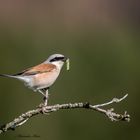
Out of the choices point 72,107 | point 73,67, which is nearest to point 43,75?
point 72,107

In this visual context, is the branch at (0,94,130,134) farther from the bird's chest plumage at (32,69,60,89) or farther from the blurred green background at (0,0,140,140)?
the blurred green background at (0,0,140,140)

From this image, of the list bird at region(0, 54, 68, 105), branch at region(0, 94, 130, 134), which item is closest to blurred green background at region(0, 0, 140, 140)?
bird at region(0, 54, 68, 105)

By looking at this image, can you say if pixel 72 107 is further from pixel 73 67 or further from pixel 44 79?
pixel 73 67

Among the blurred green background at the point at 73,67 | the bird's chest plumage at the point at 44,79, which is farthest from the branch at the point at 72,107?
the blurred green background at the point at 73,67

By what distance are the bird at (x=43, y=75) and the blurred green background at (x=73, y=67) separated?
2.56 m

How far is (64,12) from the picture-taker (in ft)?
59.6

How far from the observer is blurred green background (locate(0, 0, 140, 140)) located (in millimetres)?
9461

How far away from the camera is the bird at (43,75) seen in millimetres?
5383

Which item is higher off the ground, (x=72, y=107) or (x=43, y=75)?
(x=43, y=75)

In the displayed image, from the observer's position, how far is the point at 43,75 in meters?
5.64

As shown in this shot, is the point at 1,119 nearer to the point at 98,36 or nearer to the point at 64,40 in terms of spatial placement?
the point at 64,40

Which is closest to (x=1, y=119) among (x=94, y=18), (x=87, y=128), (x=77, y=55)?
(x=87, y=128)

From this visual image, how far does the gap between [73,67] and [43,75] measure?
530 cm

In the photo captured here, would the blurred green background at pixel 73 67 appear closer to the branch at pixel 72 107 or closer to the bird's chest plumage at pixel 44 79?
the bird's chest plumage at pixel 44 79
